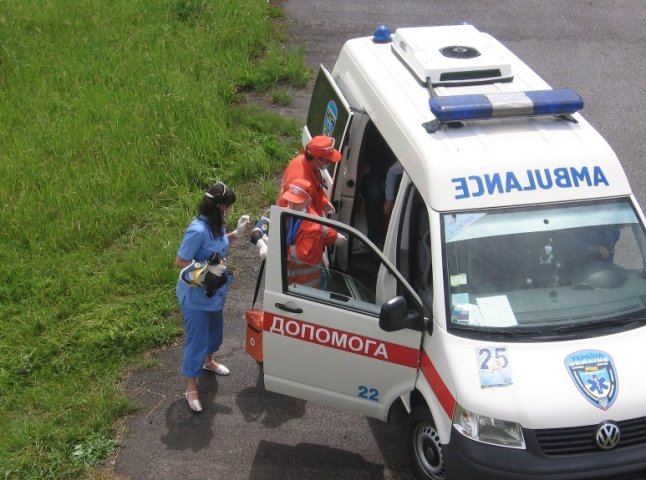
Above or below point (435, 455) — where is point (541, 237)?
above

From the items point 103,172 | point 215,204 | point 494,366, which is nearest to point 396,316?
point 494,366

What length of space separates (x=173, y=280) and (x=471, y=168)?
3.51 metres

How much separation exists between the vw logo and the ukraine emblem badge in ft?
0.31

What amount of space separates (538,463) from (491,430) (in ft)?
0.95

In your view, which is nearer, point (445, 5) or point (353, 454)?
point (353, 454)

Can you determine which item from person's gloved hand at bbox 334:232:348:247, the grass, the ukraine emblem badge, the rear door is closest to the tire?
the rear door

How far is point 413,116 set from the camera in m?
5.46

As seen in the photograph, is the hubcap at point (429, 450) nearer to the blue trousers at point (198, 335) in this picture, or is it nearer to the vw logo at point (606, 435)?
the vw logo at point (606, 435)

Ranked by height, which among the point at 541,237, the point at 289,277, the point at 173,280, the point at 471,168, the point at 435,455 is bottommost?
the point at 173,280

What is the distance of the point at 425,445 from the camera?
17.0 feet

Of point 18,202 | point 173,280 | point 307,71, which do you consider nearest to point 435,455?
point 173,280

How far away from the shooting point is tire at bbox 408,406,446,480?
5047 millimetres

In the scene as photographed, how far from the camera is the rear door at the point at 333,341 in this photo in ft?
16.6

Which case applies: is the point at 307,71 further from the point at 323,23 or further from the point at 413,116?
the point at 413,116
